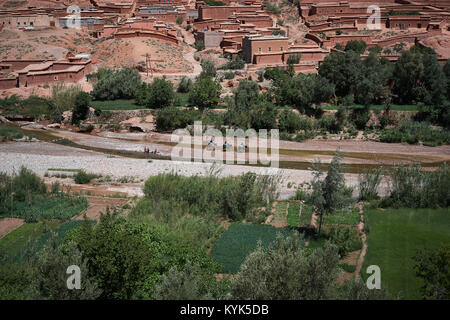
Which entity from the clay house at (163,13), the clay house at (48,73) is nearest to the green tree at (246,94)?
the clay house at (48,73)

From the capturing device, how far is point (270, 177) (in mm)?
23391

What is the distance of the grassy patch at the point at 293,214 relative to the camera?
19.1m

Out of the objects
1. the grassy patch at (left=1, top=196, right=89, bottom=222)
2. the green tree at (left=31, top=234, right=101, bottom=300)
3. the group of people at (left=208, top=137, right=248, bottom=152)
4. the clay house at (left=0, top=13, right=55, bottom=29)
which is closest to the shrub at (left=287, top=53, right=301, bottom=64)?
the group of people at (left=208, top=137, right=248, bottom=152)

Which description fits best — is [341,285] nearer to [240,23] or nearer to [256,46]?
[256,46]

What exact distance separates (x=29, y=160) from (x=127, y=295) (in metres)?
17.2

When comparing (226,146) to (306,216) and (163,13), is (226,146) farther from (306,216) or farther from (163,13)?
(163,13)

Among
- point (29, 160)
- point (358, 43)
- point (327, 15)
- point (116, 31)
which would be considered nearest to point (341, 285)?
point (29, 160)

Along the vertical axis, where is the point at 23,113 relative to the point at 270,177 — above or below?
above

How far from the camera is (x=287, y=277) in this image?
1112cm

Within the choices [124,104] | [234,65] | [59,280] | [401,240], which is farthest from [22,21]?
[59,280]

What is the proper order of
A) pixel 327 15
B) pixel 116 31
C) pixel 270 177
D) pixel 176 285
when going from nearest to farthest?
pixel 176 285 → pixel 270 177 → pixel 116 31 → pixel 327 15

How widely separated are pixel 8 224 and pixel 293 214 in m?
11.2

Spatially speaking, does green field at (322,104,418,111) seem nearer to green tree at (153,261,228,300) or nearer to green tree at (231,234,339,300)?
green tree at (231,234,339,300)
